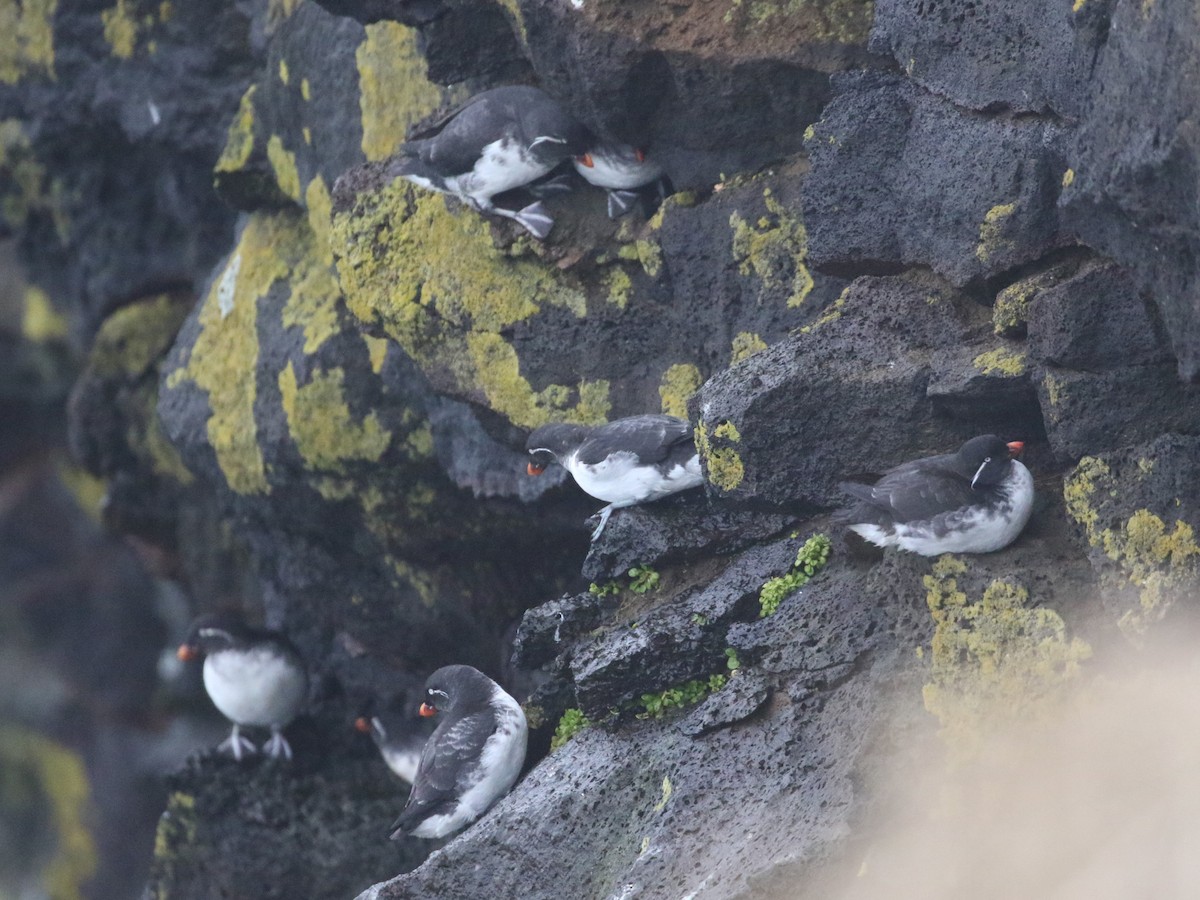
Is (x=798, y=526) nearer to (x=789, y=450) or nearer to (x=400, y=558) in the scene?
(x=789, y=450)

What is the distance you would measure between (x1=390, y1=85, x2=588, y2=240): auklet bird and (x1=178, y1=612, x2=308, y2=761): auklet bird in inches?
138

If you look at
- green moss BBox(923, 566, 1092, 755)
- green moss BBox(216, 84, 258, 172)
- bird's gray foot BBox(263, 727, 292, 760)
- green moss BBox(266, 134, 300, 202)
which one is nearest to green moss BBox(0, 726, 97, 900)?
bird's gray foot BBox(263, 727, 292, 760)

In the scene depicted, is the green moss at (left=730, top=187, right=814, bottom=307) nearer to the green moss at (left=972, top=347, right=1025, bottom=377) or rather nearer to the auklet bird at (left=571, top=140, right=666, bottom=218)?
the auklet bird at (left=571, top=140, right=666, bottom=218)

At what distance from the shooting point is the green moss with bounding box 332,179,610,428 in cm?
746

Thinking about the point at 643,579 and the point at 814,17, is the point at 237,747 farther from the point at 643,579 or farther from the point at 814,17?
the point at 814,17

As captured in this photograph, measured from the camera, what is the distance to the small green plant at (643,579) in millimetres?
6230

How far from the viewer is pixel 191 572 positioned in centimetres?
1246

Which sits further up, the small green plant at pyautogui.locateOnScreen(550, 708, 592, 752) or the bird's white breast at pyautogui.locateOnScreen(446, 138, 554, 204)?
the bird's white breast at pyautogui.locateOnScreen(446, 138, 554, 204)

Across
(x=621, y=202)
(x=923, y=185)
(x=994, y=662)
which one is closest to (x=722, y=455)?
(x=923, y=185)

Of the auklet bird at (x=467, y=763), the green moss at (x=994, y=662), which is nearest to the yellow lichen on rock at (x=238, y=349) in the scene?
the auklet bird at (x=467, y=763)

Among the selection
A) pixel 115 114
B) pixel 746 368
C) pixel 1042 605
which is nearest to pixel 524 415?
pixel 746 368

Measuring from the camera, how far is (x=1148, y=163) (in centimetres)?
420

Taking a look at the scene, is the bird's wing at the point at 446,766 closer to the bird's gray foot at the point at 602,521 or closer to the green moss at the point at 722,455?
the bird's gray foot at the point at 602,521

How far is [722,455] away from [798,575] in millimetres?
567
